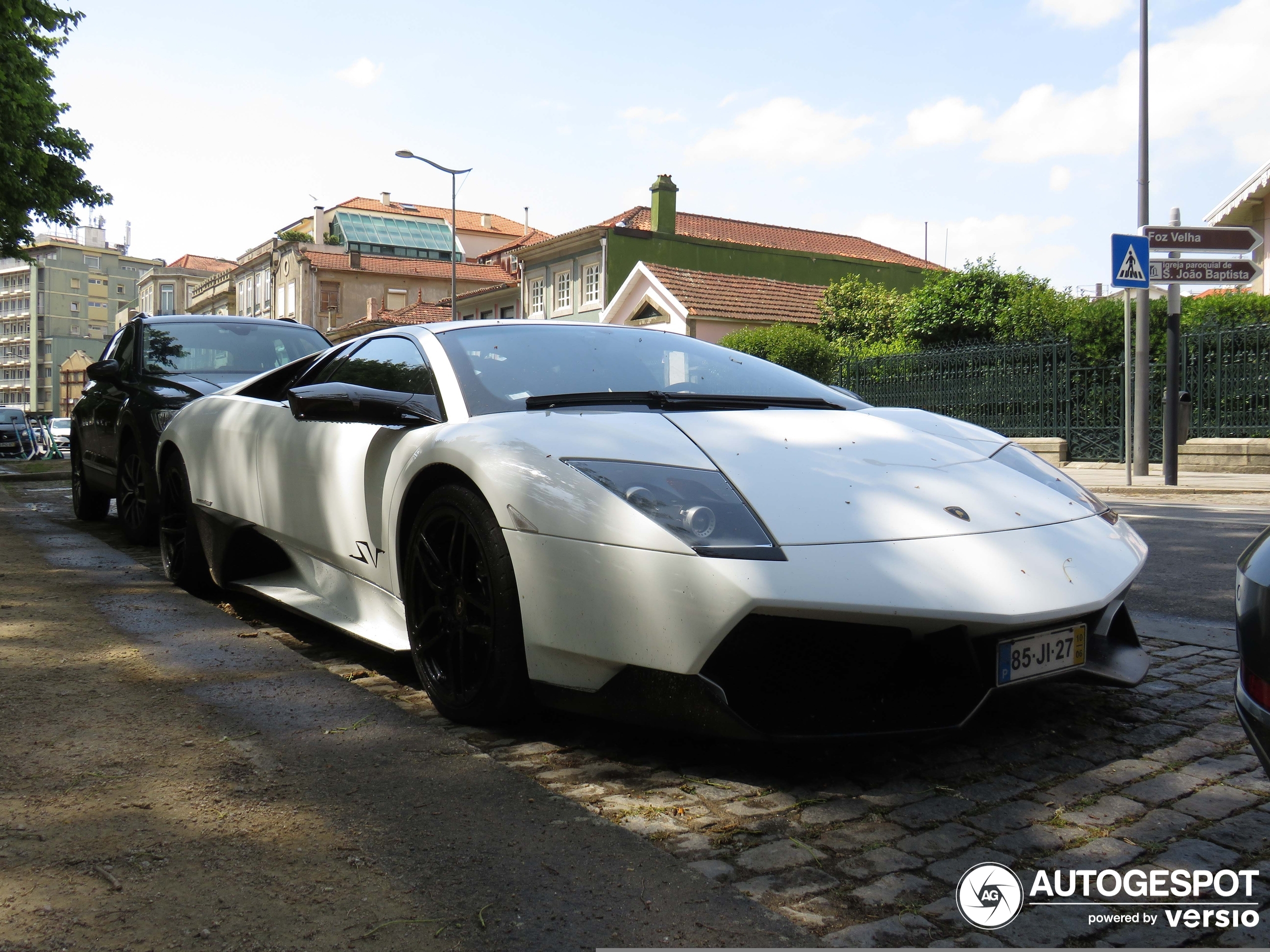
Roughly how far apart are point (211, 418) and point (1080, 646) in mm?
3944

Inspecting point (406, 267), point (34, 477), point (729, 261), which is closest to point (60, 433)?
point (729, 261)

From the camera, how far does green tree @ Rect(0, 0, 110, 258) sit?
52.9ft

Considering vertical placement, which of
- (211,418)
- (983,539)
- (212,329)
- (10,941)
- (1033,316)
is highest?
(1033,316)

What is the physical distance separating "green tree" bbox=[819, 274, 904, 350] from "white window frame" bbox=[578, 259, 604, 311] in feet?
26.1

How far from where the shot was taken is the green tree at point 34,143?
1612cm

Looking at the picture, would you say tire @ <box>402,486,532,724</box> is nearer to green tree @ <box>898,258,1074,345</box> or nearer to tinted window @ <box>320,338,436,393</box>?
tinted window @ <box>320,338,436,393</box>

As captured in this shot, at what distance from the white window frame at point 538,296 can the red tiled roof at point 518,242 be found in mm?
13476

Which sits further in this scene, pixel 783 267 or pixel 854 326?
pixel 783 267

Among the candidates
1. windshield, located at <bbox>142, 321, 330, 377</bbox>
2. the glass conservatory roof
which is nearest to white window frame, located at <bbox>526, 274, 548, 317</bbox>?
the glass conservatory roof

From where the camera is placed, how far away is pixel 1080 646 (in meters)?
2.76

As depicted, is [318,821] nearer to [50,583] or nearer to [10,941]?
[10,941]

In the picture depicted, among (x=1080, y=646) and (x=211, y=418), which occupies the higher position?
(x=211, y=418)

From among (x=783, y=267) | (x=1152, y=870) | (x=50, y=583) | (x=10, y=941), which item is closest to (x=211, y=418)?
(x=50, y=583)

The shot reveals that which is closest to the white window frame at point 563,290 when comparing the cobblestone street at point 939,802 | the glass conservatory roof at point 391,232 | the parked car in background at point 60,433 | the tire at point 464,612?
the parked car in background at point 60,433
